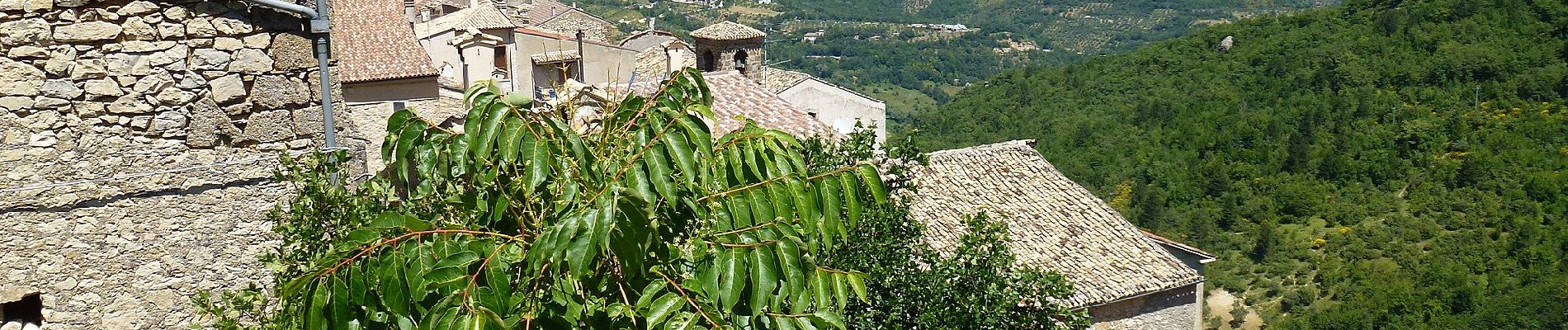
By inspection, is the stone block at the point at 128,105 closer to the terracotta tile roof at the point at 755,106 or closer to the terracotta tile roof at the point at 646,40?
the terracotta tile roof at the point at 755,106

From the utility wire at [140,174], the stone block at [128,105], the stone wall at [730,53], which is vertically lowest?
the stone wall at [730,53]

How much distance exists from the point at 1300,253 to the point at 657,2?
52903 mm

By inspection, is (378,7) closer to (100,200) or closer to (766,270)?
(100,200)

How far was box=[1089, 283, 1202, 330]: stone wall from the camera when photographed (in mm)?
13195

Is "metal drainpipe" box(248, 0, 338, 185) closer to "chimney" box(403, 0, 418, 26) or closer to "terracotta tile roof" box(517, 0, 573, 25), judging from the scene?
"chimney" box(403, 0, 418, 26)

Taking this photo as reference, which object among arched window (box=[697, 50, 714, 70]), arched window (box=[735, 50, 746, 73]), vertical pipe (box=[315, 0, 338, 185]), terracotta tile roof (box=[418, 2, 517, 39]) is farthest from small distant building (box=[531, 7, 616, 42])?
vertical pipe (box=[315, 0, 338, 185])

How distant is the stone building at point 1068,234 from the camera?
13258 millimetres

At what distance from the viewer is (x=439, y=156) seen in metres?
3.63

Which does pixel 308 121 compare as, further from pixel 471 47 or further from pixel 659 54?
pixel 659 54

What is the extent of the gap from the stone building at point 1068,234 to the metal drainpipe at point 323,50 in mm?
8809

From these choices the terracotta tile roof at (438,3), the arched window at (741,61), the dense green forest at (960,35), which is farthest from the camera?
the dense green forest at (960,35)

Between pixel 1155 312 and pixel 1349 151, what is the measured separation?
56.4 ft

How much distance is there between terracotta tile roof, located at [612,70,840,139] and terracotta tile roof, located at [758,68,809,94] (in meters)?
4.11

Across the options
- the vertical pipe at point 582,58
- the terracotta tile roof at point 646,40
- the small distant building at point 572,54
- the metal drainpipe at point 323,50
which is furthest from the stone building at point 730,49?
the metal drainpipe at point 323,50
